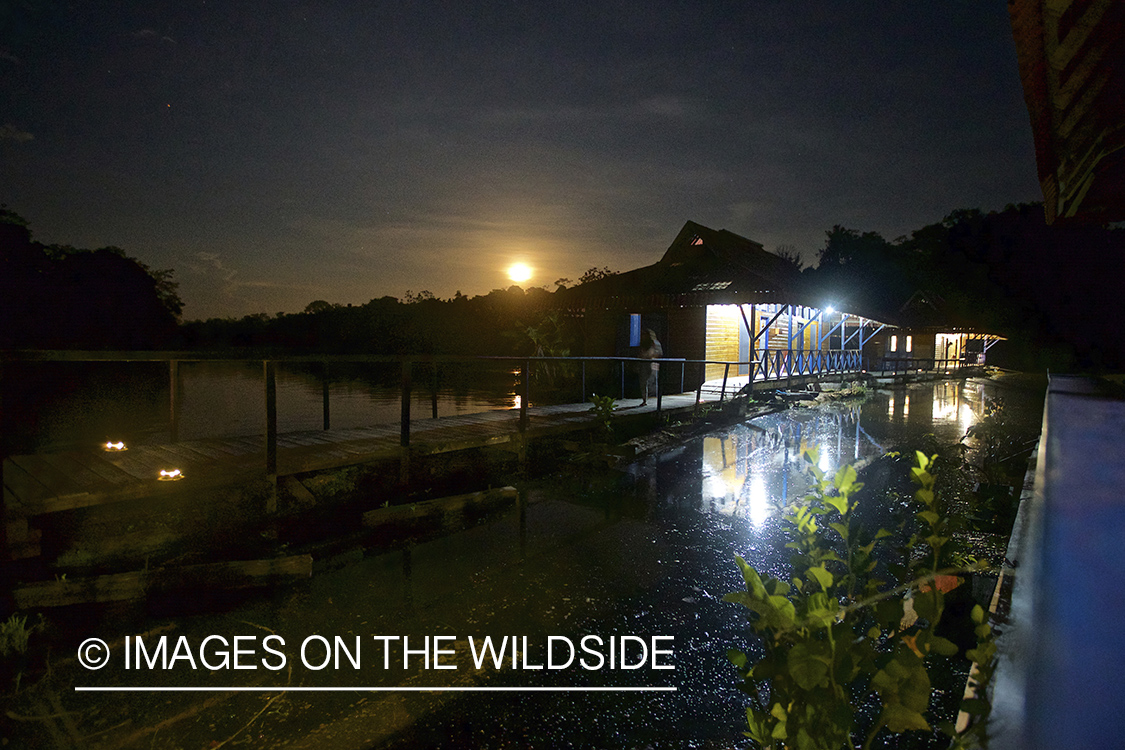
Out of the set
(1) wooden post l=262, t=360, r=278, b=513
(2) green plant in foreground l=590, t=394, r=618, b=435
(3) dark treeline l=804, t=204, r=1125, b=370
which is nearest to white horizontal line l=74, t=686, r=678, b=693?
(1) wooden post l=262, t=360, r=278, b=513

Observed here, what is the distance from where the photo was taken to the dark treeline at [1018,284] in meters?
32.8

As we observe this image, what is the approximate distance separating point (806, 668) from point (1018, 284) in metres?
52.2

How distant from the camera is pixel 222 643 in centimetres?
336

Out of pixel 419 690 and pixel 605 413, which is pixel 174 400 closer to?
pixel 419 690

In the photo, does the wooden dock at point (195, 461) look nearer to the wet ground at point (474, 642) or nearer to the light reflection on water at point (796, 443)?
the wet ground at point (474, 642)

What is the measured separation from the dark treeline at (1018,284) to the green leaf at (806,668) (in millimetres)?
25951

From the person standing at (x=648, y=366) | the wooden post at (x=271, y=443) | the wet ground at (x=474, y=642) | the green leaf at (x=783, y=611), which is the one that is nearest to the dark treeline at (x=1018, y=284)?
the person standing at (x=648, y=366)

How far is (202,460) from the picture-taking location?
5.69 meters

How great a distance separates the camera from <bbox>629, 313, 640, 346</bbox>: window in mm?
18828

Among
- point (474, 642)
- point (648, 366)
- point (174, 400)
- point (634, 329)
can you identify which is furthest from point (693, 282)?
point (474, 642)

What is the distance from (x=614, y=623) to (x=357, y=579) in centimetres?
224

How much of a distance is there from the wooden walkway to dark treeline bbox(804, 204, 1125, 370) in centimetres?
2242

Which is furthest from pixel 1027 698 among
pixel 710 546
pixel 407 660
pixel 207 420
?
pixel 207 420

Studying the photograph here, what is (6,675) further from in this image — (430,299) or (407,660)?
(430,299)
